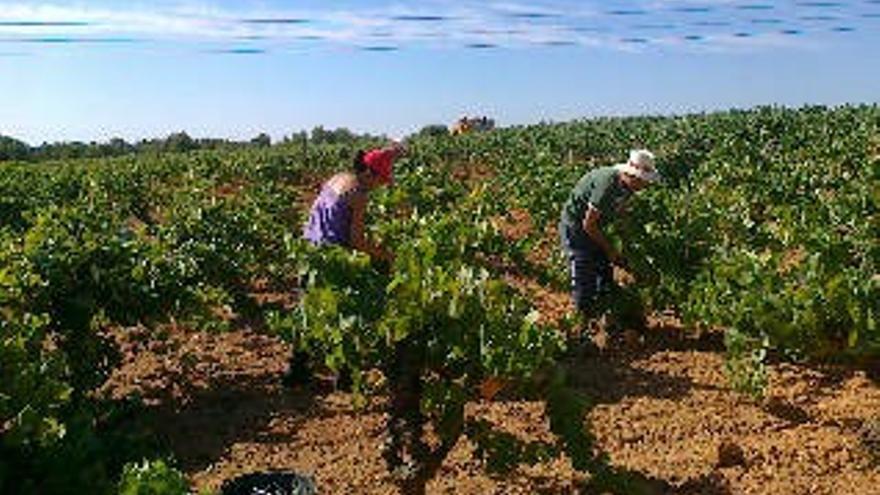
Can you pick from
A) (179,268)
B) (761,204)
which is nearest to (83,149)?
(761,204)

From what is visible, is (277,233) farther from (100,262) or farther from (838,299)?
(838,299)

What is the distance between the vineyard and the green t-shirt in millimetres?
349

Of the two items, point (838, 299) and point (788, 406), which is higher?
point (838, 299)

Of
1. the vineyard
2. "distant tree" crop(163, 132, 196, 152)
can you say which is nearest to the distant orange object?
"distant tree" crop(163, 132, 196, 152)

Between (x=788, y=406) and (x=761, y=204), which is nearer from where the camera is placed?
(x=788, y=406)

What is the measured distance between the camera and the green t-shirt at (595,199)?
9570mm

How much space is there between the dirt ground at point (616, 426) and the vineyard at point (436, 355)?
2 cm

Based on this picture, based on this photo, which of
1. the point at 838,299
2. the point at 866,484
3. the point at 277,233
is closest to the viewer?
the point at 866,484

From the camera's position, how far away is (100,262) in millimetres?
8570

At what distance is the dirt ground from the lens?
6.87 m

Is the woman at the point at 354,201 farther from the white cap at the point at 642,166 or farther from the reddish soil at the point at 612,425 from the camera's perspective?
the white cap at the point at 642,166

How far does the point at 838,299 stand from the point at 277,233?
8.16 metres

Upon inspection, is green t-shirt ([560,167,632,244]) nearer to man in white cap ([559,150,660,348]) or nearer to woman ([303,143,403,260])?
man in white cap ([559,150,660,348])

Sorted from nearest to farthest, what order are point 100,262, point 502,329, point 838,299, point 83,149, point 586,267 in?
point 502,329, point 838,299, point 100,262, point 586,267, point 83,149
